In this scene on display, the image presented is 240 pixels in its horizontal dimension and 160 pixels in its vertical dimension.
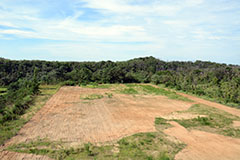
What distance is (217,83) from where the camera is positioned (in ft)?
60.9

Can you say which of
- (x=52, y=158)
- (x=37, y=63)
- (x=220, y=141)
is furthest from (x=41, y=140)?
(x=37, y=63)

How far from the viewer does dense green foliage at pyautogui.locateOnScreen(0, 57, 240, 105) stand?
16862 millimetres

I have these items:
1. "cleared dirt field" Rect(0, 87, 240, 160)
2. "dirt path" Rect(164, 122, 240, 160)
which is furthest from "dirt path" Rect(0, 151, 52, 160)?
"dirt path" Rect(164, 122, 240, 160)

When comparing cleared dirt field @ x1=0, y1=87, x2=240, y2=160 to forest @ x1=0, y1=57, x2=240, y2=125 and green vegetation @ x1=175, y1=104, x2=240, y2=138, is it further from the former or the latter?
forest @ x1=0, y1=57, x2=240, y2=125

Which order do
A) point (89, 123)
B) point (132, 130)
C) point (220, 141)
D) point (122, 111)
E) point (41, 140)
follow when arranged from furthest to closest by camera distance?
1. point (122, 111)
2. point (89, 123)
3. point (132, 130)
4. point (220, 141)
5. point (41, 140)

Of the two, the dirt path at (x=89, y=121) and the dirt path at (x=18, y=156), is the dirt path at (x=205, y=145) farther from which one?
the dirt path at (x=18, y=156)

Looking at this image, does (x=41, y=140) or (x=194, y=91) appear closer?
(x=41, y=140)

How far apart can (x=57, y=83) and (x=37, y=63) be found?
829cm

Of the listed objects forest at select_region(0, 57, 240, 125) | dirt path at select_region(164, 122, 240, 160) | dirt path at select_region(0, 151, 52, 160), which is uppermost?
forest at select_region(0, 57, 240, 125)

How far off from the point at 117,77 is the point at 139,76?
356cm

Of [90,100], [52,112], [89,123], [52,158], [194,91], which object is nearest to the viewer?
[52,158]

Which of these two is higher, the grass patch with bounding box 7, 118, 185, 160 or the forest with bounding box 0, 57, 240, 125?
the forest with bounding box 0, 57, 240, 125

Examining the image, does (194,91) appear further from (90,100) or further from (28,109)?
(28,109)

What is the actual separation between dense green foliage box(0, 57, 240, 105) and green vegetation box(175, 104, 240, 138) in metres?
3.94
